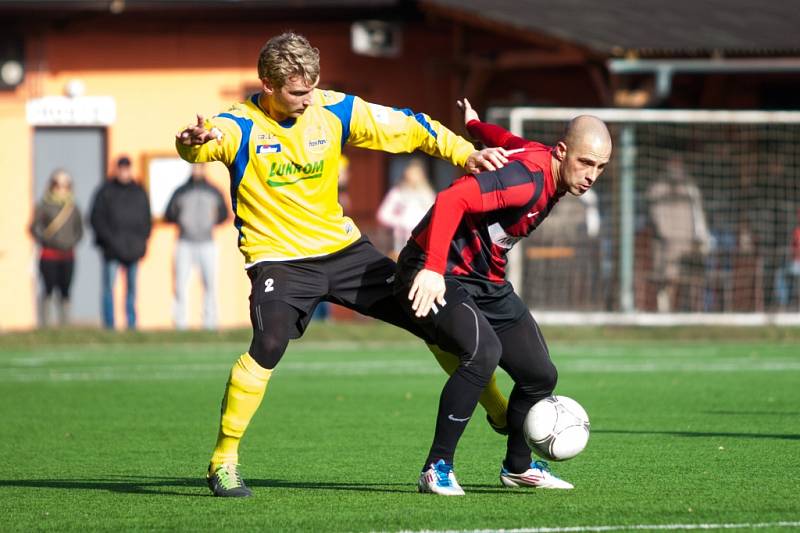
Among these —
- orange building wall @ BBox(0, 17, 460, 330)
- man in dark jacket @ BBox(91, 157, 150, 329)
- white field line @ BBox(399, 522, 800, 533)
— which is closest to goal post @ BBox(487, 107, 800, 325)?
orange building wall @ BBox(0, 17, 460, 330)

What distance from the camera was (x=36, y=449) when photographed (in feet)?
29.0

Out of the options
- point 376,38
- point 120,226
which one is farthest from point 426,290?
point 376,38

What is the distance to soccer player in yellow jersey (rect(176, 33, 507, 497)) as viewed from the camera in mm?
6809

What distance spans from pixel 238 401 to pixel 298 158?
44.4 inches

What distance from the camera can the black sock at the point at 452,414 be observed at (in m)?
6.75

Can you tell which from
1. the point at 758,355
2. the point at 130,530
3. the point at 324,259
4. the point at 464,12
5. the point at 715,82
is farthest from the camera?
the point at 715,82

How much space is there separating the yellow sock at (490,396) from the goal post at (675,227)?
10569mm

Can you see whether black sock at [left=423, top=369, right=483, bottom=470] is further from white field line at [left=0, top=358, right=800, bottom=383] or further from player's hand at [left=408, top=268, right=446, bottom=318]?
white field line at [left=0, top=358, right=800, bottom=383]

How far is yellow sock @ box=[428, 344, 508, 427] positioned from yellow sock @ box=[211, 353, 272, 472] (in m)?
0.91

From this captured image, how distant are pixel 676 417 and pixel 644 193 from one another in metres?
9.82

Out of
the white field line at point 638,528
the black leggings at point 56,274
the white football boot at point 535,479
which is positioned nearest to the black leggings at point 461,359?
the white football boot at point 535,479

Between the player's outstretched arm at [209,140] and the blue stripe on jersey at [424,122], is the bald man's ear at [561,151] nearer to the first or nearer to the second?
the blue stripe on jersey at [424,122]

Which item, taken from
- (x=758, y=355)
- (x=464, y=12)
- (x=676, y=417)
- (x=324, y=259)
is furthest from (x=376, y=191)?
(x=324, y=259)

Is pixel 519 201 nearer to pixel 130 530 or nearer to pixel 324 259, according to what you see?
pixel 324 259
